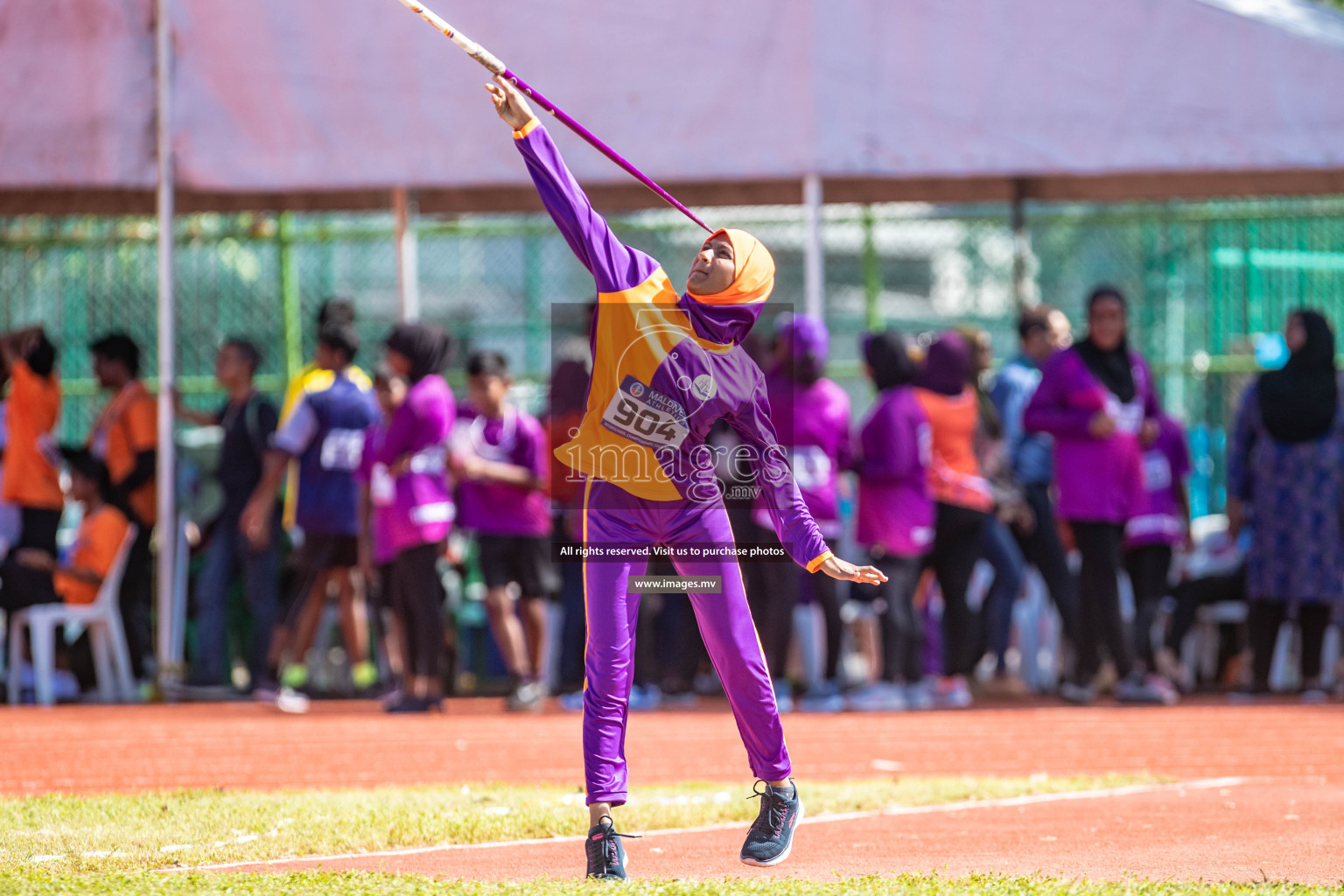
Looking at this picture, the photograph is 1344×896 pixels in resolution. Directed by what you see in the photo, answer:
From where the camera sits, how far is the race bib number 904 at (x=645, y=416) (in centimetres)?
494

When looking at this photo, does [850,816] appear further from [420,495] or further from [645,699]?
[420,495]

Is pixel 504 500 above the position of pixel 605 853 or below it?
above

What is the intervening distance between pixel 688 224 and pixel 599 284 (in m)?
9.00

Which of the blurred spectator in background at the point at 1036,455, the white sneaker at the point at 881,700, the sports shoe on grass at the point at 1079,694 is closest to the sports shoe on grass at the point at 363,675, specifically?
the white sneaker at the point at 881,700

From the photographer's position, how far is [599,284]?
16.2 ft

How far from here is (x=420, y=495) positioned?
31.8 feet

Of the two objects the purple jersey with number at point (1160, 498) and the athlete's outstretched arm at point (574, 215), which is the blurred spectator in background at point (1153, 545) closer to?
the purple jersey with number at point (1160, 498)

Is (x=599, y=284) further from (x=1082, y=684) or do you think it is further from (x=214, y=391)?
(x=214, y=391)

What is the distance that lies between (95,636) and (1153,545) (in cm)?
655

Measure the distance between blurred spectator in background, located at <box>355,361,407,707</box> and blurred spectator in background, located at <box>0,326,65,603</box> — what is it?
2.07m

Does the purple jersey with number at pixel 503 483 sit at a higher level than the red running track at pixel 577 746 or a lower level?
higher

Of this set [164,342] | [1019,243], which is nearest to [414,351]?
[164,342]

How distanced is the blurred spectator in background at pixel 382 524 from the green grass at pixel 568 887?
513cm

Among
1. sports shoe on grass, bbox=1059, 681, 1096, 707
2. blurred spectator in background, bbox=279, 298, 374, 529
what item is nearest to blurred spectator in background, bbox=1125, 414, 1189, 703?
sports shoe on grass, bbox=1059, 681, 1096, 707
